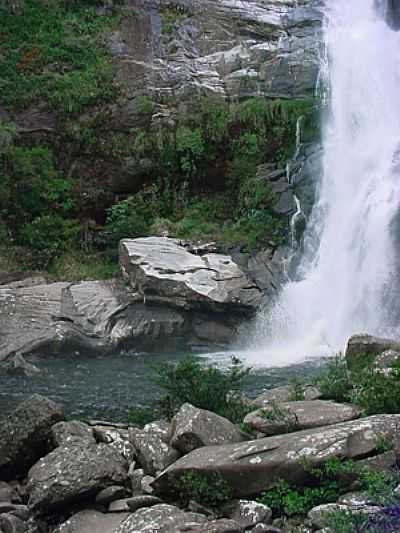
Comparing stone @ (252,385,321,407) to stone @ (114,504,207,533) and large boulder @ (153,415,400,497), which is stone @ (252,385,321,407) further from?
stone @ (114,504,207,533)

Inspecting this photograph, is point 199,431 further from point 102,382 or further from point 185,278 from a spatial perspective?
point 185,278

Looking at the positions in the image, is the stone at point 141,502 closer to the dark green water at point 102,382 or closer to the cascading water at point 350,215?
the dark green water at point 102,382

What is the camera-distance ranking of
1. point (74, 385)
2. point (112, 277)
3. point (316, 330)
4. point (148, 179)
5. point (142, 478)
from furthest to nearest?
point (148, 179) → point (112, 277) → point (316, 330) → point (74, 385) → point (142, 478)

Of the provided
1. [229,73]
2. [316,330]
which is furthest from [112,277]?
[229,73]

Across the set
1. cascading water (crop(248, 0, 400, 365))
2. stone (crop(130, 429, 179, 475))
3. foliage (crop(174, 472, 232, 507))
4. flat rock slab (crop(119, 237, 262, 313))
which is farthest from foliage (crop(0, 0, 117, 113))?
foliage (crop(174, 472, 232, 507))

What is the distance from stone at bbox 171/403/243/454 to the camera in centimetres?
614

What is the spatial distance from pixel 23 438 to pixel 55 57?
1797 cm

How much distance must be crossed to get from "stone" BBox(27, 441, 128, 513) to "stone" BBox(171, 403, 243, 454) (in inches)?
22.0

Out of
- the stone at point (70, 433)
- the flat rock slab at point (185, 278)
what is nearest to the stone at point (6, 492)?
the stone at point (70, 433)

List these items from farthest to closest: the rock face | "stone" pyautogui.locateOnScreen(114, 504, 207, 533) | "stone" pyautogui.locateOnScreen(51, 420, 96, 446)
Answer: the rock face
"stone" pyautogui.locateOnScreen(51, 420, 96, 446)
"stone" pyautogui.locateOnScreen(114, 504, 207, 533)

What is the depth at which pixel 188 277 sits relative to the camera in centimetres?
1577

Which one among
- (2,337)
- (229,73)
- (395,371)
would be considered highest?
(229,73)

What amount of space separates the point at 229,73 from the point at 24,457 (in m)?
17.4

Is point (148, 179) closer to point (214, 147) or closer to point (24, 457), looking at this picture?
point (214, 147)
